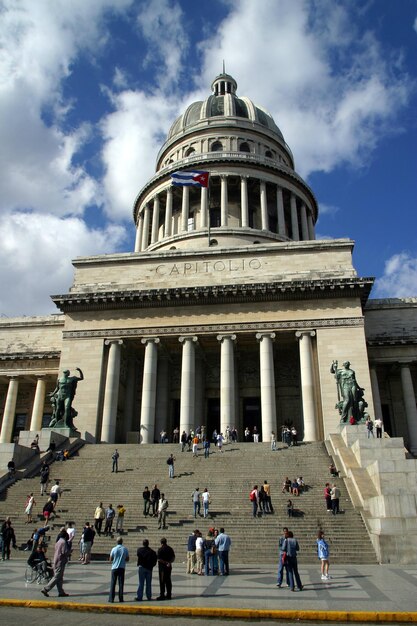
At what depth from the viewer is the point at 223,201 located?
184 feet

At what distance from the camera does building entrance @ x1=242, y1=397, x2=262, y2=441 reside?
1577 inches

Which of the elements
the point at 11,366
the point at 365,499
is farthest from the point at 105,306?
the point at 365,499

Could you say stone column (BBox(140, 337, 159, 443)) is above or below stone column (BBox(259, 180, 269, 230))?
below

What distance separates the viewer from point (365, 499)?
64.3 ft

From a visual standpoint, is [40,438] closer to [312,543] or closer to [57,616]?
[312,543]

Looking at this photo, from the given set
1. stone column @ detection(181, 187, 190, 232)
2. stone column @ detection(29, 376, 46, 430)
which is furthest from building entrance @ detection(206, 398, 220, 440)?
stone column @ detection(181, 187, 190, 232)

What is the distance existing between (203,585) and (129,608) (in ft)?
10.1

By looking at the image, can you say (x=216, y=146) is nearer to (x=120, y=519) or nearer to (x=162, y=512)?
(x=162, y=512)

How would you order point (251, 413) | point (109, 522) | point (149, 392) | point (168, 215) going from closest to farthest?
1. point (109, 522)
2. point (149, 392)
3. point (251, 413)
4. point (168, 215)

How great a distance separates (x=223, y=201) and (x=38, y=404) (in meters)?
27.9

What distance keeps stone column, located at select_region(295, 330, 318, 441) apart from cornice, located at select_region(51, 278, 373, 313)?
2.97 metres

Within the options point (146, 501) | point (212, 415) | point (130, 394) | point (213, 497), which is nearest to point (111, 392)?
point (130, 394)

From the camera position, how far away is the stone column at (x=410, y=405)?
3791 centimetres

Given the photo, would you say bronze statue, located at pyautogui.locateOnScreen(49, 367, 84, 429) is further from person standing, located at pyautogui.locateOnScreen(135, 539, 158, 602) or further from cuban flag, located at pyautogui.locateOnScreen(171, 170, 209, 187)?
cuban flag, located at pyautogui.locateOnScreen(171, 170, 209, 187)
